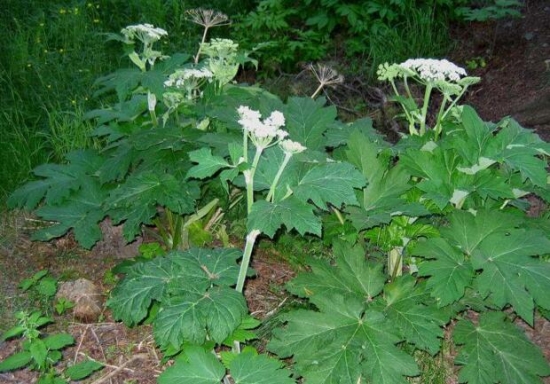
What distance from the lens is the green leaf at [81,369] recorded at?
2406mm

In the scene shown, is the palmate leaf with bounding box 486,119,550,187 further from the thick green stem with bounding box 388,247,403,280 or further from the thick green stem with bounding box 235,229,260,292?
the thick green stem with bounding box 235,229,260,292

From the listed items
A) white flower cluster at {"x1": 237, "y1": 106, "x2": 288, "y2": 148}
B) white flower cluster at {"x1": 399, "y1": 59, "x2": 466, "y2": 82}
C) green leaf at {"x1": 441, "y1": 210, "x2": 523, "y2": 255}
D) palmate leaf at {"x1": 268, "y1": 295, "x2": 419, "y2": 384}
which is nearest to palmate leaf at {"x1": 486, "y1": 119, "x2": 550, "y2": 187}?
green leaf at {"x1": 441, "y1": 210, "x2": 523, "y2": 255}

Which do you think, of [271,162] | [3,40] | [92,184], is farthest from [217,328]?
[3,40]

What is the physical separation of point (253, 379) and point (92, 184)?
1358 mm

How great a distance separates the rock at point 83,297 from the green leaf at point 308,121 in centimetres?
115

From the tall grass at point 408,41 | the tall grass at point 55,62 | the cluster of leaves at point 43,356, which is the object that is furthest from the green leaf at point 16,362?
the tall grass at point 408,41

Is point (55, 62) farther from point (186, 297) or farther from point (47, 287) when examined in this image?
point (186, 297)

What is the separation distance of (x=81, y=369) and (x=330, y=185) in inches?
46.9

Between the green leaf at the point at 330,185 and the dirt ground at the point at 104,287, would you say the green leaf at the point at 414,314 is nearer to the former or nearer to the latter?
the green leaf at the point at 330,185

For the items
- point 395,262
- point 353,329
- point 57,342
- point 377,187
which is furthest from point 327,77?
point 57,342

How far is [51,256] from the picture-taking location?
10.7 feet

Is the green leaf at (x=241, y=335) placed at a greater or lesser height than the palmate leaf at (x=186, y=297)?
lesser

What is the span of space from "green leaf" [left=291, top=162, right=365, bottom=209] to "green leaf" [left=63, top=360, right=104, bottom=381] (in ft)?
3.47

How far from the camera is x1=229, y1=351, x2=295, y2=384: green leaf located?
212cm
